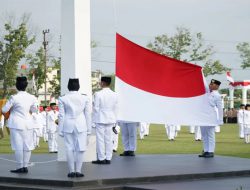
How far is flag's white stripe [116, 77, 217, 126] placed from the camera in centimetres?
1378

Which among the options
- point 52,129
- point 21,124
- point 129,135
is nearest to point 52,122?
point 52,129

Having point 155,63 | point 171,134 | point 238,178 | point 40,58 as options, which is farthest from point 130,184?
point 40,58

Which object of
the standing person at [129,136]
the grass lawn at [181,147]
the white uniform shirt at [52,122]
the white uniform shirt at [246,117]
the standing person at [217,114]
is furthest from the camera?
the white uniform shirt at [246,117]

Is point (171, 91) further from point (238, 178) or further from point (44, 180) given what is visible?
point (44, 180)

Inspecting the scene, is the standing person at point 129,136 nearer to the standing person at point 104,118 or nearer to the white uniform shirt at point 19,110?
the standing person at point 104,118

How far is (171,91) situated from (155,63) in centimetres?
70

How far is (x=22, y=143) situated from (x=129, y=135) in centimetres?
455

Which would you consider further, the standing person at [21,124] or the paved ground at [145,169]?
the standing person at [21,124]

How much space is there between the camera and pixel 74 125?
11.5 meters

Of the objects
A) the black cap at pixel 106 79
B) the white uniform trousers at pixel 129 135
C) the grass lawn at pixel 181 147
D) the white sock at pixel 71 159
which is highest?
the black cap at pixel 106 79

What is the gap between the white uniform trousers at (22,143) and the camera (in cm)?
1223

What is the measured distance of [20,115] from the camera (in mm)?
12352

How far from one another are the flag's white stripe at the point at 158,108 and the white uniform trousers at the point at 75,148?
7.92 feet

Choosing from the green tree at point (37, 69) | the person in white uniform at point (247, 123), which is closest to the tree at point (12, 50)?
the green tree at point (37, 69)
